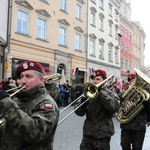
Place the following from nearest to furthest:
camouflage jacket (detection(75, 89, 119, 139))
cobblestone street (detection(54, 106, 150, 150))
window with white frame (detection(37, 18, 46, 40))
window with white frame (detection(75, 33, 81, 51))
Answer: camouflage jacket (detection(75, 89, 119, 139))
cobblestone street (detection(54, 106, 150, 150))
window with white frame (detection(37, 18, 46, 40))
window with white frame (detection(75, 33, 81, 51))

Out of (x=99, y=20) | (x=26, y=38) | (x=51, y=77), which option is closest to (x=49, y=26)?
(x=26, y=38)

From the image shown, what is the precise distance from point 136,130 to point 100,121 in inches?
45.9

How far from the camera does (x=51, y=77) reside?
6801mm

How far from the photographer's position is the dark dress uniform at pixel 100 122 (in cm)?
372

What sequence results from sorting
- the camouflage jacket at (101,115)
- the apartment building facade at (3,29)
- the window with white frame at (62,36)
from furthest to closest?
1. the window with white frame at (62,36)
2. the apartment building facade at (3,29)
3. the camouflage jacket at (101,115)

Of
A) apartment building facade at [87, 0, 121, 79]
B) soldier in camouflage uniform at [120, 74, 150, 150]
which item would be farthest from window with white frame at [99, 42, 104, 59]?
soldier in camouflage uniform at [120, 74, 150, 150]

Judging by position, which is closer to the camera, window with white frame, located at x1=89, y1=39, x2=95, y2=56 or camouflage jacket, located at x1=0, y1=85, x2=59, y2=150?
camouflage jacket, located at x1=0, y1=85, x2=59, y2=150

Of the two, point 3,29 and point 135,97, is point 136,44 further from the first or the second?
point 135,97

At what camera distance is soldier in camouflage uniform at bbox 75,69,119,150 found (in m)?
3.73

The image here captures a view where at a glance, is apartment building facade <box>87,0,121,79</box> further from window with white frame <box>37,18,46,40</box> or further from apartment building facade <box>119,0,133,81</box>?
window with white frame <box>37,18,46,40</box>

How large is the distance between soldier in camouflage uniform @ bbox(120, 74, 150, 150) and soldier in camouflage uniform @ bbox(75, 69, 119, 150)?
3.31 ft

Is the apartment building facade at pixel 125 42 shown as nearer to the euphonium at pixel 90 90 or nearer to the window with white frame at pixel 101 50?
the window with white frame at pixel 101 50

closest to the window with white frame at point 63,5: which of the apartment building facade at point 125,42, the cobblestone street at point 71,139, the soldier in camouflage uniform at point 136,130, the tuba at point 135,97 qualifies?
the cobblestone street at point 71,139

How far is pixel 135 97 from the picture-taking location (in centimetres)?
502
